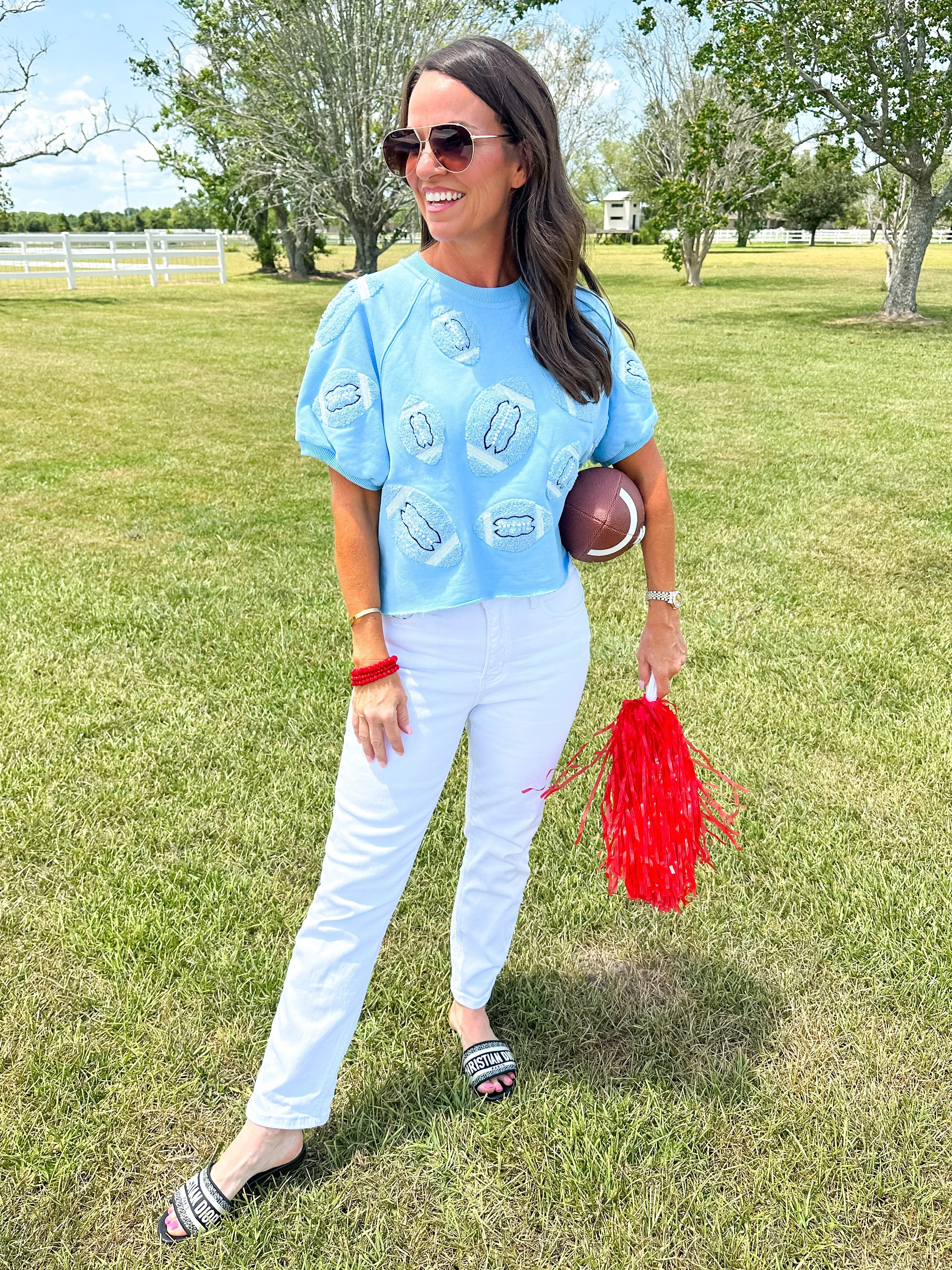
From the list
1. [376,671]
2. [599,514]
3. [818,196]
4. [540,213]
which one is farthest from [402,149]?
[818,196]

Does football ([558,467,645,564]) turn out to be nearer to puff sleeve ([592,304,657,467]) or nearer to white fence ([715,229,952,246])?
puff sleeve ([592,304,657,467])

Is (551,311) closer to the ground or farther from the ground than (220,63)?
closer to the ground

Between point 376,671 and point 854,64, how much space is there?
59.2 feet

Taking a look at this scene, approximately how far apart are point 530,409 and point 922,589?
14.4ft

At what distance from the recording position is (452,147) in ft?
5.30

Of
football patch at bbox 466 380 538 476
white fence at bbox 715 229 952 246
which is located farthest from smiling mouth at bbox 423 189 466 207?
white fence at bbox 715 229 952 246

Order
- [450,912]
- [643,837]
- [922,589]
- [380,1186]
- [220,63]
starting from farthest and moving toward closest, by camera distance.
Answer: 1. [220,63]
2. [922,589]
3. [450,912]
4. [643,837]
5. [380,1186]

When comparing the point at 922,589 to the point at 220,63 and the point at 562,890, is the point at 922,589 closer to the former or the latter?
the point at 562,890

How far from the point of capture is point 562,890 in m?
3.03

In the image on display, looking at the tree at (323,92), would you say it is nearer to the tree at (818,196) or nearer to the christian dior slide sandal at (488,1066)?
the christian dior slide sandal at (488,1066)

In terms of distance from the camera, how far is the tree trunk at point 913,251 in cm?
1712

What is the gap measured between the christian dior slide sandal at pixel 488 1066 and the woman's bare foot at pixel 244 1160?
0.51m

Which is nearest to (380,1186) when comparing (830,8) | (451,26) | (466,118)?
(466,118)

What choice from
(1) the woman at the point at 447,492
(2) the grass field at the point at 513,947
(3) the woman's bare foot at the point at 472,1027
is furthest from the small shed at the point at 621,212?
(3) the woman's bare foot at the point at 472,1027
